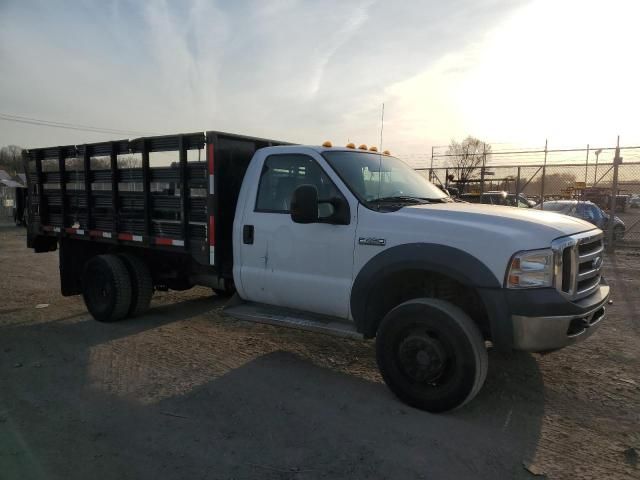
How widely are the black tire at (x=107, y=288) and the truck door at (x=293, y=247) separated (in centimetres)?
199

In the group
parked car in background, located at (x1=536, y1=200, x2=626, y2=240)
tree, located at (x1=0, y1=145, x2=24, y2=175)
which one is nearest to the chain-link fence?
parked car in background, located at (x1=536, y1=200, x2=626, y2=240)

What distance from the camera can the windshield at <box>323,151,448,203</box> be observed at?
4203mm

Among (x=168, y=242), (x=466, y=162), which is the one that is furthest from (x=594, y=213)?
(x=168, y=242)

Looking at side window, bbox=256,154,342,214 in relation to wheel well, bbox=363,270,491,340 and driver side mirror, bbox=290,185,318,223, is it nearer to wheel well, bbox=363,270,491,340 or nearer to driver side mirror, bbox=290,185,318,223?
driver side mirror, bbox=290,185,318,223

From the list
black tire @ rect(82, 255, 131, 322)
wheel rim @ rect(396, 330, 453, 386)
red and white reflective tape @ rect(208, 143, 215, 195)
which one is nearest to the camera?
wheel rim @ rect(396, 330, 453, 386)

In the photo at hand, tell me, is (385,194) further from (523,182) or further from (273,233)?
(523,182)

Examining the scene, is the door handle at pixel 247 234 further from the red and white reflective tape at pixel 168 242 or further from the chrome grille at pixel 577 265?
the chrome grille at pixel 577 265

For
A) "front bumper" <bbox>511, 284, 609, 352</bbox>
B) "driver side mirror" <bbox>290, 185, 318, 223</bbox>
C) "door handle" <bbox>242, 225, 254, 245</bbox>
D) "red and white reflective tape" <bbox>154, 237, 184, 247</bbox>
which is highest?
"driver side mirror" <bbox>290, 185, 318, 223</bbox>

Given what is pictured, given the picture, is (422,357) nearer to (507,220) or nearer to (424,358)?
(424,358)

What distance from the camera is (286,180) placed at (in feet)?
15.2

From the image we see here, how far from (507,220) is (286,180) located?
2.08 m

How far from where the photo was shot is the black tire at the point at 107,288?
583cm

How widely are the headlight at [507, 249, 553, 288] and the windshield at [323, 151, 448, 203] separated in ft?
4.26

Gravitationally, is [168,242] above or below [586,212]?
below
